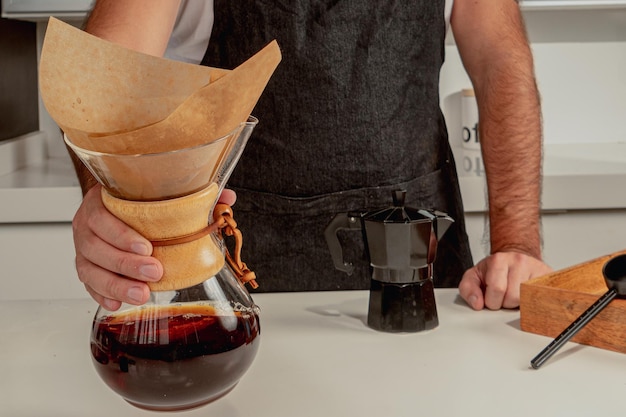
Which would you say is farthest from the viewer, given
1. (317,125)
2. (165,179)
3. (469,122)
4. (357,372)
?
(469,122)

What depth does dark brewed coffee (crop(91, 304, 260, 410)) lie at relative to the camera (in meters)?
0.68

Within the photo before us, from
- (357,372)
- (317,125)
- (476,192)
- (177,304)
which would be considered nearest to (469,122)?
(476,192)

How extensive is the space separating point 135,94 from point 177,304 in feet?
0.58

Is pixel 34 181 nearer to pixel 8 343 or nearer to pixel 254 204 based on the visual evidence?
pixel 254 204

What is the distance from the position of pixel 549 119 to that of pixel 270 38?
1.66 m

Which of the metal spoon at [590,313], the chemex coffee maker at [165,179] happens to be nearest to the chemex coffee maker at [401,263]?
the metal spoon at [590,313]

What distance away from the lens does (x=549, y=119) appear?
2918 millimetres

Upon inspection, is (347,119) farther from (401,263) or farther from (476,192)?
(476,192)

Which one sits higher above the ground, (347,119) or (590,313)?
(347,119)

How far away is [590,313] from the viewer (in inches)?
35.3

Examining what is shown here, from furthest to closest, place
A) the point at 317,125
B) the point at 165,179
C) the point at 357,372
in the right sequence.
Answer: the point at 317,125 < the point at 357,372 < the point at 165,179

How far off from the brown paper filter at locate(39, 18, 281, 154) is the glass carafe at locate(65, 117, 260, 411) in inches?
0.6

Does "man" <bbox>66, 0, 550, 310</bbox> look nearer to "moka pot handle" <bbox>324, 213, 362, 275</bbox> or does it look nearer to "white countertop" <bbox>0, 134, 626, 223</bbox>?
"moka pot handle" <bbox>324, 213, 362, 275</bbox>

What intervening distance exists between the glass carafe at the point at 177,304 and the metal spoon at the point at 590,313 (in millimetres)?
320
